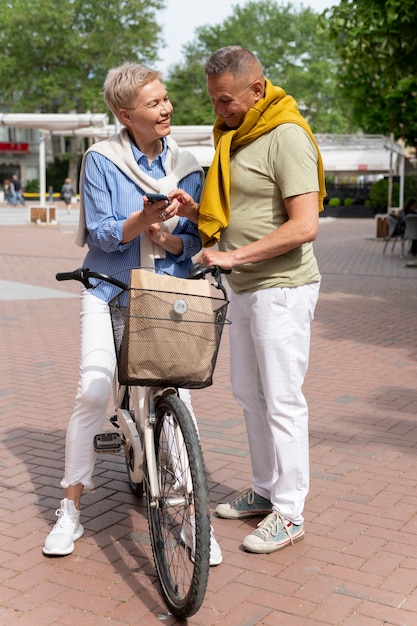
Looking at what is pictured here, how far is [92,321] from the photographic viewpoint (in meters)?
3.46

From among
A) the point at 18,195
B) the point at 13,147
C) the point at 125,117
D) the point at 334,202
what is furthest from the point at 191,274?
the point at 13,147

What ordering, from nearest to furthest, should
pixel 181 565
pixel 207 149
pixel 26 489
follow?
pixel 181 565
pixel 26 489
pixel 207 149

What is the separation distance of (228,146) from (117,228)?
1.75 feet

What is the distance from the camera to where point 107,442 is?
3461mm

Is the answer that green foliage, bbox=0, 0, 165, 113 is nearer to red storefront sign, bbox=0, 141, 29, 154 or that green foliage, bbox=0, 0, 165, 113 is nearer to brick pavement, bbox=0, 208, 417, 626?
red storefront sign, bbox=0, 141, 29, 154

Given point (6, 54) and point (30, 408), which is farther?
point (6, 54)

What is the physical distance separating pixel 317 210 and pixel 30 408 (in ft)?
10.6

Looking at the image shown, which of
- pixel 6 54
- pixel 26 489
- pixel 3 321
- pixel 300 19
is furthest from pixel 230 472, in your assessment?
pixel 300 19

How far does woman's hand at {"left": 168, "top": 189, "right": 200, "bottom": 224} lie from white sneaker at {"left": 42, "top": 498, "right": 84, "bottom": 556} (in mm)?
1271

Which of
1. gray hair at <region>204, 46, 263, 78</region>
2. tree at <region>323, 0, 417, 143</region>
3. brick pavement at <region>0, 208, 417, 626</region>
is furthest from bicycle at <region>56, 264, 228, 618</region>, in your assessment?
tree at <region>323, 0, 417, 143</region>

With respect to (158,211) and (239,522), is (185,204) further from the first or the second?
(239,522)

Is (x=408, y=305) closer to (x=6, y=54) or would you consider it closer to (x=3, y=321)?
(x=3, y=321)

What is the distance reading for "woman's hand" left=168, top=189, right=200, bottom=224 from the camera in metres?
3.26

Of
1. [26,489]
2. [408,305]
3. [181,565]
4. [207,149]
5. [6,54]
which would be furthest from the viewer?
[6,54]
